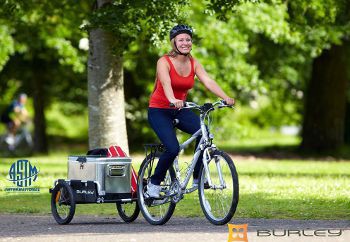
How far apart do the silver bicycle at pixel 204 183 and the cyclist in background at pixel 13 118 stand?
20.1 m

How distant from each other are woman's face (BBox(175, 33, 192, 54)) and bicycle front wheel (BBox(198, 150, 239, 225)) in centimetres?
109

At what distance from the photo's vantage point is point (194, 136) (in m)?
9.85

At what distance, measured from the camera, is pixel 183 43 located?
9.94 m

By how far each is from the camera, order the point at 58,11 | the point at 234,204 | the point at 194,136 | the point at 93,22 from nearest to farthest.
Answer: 1. the point at 234,204
2. the point at 194,136
3. the point at 93,22
4. the point at 58,11

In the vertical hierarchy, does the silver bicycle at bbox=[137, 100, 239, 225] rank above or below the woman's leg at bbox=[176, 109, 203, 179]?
below

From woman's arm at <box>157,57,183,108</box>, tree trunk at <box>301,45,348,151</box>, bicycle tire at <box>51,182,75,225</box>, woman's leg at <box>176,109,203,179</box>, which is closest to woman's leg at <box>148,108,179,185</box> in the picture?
woman's leg at <box>176,109,203,179</box>

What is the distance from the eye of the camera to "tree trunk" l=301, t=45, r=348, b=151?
28125 mm

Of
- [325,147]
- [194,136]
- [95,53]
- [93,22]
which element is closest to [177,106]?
[194,136]

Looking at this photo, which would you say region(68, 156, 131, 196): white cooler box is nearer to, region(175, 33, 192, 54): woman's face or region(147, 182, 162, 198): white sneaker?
region(147, 182, 162, 198): white sneaker

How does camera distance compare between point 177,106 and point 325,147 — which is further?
point 325,147

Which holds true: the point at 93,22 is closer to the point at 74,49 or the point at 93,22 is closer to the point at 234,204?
the point at 234,204

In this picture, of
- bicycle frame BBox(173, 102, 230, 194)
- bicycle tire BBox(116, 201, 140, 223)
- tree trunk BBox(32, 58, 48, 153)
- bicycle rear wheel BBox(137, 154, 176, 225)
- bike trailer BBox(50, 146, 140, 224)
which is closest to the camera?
bicycle frame BBox(173, 102, 230, 194)

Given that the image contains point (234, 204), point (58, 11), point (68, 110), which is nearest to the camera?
point (234, 204)

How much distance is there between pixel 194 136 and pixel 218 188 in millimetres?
623
